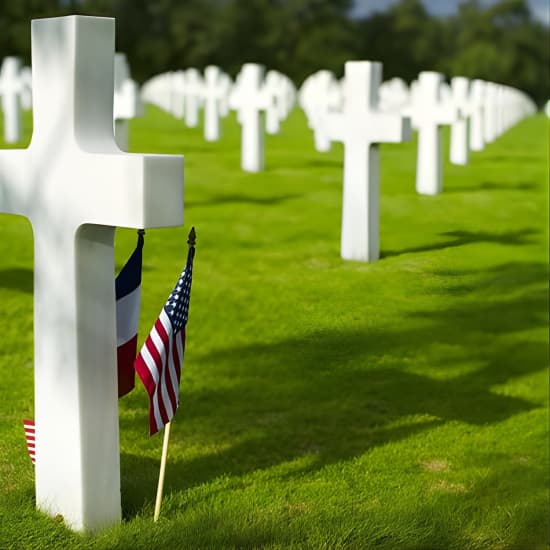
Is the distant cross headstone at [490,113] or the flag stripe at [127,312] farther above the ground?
the distant cross headstone at [490,113]

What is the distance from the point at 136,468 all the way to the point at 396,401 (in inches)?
50.9

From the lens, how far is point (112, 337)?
3648mm

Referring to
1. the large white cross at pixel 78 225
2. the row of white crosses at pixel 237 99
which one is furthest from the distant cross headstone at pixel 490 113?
the large white cross at pixel 78 225

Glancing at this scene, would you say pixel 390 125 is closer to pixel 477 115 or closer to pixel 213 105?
pixel 477 115

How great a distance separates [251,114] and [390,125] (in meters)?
4.10

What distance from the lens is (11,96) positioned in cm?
899

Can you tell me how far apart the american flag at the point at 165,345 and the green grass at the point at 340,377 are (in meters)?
0.49

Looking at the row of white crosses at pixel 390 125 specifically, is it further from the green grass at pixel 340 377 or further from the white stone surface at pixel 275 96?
the white stone surface at pixel 275 96

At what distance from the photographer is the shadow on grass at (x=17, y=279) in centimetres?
438

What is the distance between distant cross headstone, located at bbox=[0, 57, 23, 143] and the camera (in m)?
7.28

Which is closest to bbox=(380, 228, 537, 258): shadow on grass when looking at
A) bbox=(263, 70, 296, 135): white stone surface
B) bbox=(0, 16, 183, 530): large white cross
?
bbox=(0, 16, 183, 530): large white cross

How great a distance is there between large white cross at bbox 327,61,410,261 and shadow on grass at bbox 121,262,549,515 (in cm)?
48

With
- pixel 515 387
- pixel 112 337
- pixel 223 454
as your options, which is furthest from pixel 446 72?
pixel 112 337

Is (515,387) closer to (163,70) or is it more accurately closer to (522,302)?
(522,302)
